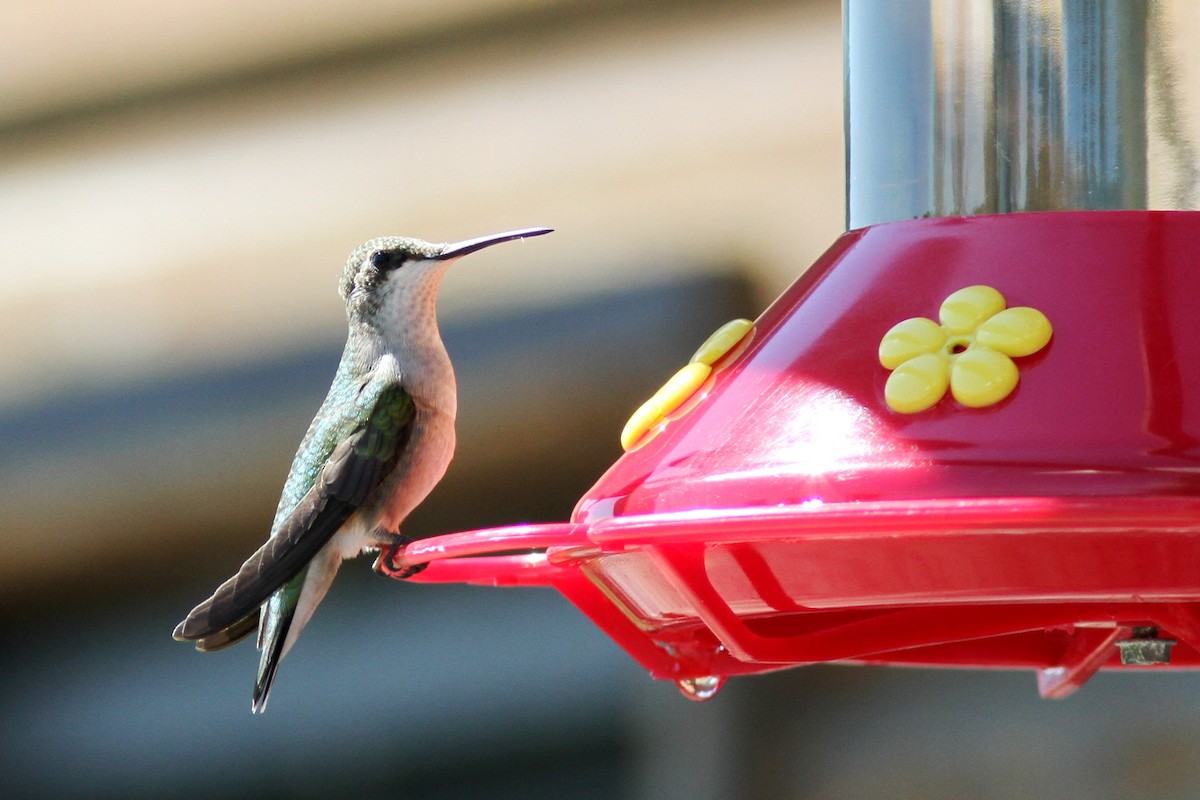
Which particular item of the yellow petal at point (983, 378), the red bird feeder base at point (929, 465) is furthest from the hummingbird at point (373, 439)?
the yellow petal at point (983, 378)

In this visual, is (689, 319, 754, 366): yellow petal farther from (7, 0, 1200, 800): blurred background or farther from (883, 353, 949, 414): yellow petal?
(7, 0, 1200, 800): blurred background

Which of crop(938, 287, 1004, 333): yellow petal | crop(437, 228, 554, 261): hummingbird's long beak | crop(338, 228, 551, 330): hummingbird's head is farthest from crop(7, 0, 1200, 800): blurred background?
crop(938, 287, 1004, 333): yellow petal

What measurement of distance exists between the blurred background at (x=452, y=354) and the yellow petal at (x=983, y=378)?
3730mm

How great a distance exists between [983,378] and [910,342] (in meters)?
0.12

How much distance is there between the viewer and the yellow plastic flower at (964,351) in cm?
192

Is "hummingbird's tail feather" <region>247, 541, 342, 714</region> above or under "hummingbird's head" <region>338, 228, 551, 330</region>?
under

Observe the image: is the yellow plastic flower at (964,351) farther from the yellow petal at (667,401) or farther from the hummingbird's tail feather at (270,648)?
the hummingbird's tail feather at (270,648)

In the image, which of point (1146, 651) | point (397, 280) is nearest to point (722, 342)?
point (1146, 651)

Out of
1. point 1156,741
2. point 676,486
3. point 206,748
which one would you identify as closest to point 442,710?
point 206,748

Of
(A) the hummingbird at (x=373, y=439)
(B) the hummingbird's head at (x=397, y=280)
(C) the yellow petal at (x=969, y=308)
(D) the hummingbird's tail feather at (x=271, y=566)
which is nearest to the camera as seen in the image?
(C) the yellow petal at (x=969, y=308)

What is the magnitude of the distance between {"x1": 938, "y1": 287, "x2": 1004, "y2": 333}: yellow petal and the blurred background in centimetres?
363

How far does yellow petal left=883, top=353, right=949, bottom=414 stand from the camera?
6.35 feet

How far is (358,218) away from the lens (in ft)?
24.1

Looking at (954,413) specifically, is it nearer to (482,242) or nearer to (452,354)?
(482,242)
